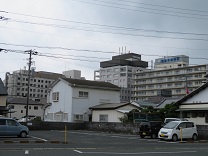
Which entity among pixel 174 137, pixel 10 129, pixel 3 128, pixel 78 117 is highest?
pixel 78 117

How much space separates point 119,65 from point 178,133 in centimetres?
9982

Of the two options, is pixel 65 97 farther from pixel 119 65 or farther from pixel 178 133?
pixel 119 65

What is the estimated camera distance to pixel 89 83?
4691 cm

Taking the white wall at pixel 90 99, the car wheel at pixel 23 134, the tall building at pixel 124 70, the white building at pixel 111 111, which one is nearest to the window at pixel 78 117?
the white wall at pixel 90 99

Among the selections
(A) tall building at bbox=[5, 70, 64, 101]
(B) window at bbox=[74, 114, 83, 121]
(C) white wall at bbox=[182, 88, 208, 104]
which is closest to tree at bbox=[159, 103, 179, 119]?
(C) white wall at bbox=[182, 88, 208, 104]

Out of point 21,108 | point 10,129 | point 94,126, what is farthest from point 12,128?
point 21,108

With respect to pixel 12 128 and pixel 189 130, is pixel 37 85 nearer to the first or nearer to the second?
pixel 12 128

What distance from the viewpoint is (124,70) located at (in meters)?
120

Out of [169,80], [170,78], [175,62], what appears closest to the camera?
[170,78]

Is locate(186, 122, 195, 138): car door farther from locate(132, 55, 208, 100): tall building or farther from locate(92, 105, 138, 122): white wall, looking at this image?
locate(132, 55, 208, 100): tall building

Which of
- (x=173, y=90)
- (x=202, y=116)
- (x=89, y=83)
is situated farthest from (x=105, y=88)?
(x=173, y=90)

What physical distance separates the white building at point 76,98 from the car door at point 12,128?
19.0 m

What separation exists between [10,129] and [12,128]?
0.19m

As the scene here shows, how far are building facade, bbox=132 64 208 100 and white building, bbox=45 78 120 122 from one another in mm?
45886
